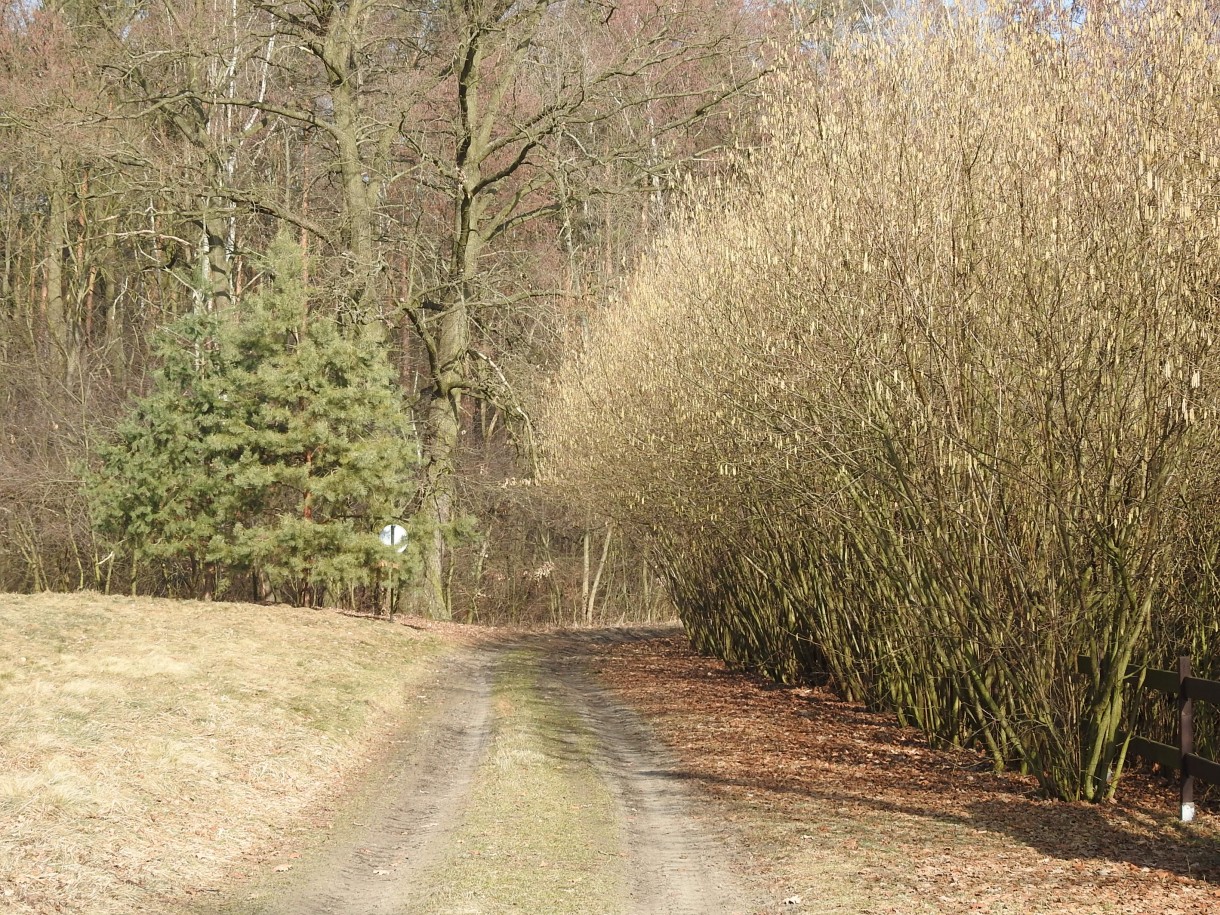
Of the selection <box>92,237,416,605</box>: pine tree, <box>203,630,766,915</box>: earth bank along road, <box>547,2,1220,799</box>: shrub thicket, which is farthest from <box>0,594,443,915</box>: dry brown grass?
<box>547,2,1220,799</box>: shrub thicket

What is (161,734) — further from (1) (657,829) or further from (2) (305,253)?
(2) (305,253)

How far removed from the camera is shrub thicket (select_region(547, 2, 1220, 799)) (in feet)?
29.2

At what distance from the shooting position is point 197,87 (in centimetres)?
2616

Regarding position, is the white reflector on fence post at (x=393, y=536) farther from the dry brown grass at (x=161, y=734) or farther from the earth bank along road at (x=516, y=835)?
the earth bank along road at (x=516, y=835)

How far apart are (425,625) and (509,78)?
455 inches

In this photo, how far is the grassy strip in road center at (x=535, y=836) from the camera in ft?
24.4

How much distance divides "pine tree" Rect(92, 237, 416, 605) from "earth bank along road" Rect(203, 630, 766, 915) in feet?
23.2

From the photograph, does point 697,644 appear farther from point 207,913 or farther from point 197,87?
point 207,913

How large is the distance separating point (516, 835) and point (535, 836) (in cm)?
14

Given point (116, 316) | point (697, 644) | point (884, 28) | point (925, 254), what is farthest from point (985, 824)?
point (116, 316)

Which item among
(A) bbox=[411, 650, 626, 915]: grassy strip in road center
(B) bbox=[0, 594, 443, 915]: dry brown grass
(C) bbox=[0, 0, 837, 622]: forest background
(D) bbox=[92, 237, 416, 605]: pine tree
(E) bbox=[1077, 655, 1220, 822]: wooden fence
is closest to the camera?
(A) bbox=[411, 650, 626, 915]: grassy strip in road center

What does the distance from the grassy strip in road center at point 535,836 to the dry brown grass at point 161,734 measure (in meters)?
1.43

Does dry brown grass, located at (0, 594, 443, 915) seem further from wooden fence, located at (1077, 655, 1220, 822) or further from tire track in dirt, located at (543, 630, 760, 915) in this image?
wooden fence, located at (1077, 655, 1220, 822)

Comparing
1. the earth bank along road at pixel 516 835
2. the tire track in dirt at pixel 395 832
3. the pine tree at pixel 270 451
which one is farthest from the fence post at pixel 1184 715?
the pine tree at pixel 270 451
